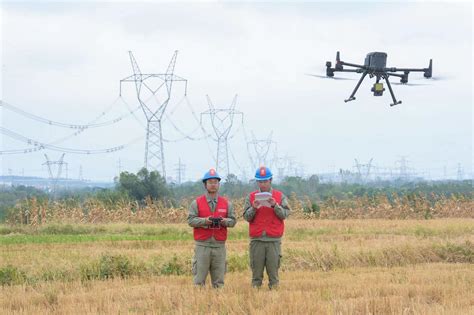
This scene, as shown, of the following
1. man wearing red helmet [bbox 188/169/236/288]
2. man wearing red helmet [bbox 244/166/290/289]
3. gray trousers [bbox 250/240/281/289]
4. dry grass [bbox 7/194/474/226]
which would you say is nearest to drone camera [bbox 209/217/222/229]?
man wearing red helmet [bbox 188/169/236/288]

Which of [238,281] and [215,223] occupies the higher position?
[215,223]

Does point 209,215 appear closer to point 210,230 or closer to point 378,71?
point 210,230

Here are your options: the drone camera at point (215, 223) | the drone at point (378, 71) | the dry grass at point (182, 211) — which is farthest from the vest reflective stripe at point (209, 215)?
the dry grass at point (182, 211)

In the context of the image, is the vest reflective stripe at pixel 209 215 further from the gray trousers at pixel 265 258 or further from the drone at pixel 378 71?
Answer: the drone at pixel 378 71

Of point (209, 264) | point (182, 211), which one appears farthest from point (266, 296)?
point (182, 211)

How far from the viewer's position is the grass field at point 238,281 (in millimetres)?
9289

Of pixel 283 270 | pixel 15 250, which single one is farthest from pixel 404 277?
pixel 15 250

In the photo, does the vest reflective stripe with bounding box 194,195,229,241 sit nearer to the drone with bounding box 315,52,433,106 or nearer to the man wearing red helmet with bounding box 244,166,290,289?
the man wearing red helmet with bounding box 244,166,290,289

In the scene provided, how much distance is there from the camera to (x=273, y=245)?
35.6ft

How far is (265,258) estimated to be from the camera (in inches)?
Result: 430

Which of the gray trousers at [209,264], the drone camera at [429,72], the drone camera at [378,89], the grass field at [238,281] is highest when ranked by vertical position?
the drone camera at [429,72]

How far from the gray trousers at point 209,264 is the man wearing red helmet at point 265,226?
530 millimetres

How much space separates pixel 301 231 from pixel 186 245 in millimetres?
6523

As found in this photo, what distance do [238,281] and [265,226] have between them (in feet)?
5.25
